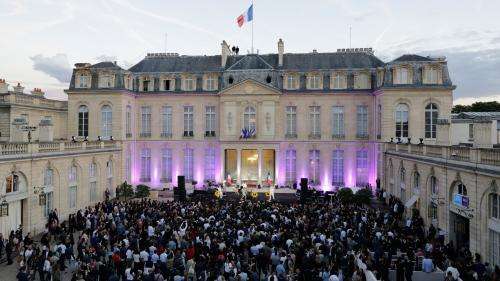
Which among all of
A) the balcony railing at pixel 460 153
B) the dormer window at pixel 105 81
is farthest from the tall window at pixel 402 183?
the dormer window at pixel 105 81

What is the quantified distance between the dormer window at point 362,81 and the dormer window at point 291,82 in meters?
6.56

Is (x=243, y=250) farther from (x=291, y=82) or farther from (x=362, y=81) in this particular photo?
(x=362, y=81)

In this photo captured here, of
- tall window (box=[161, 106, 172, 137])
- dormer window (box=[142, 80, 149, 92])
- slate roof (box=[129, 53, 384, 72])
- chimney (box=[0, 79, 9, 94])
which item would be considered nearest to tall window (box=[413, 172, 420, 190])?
slate roof (box=[129, 53, 384, 72])

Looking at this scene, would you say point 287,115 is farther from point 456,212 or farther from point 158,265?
point 158,265

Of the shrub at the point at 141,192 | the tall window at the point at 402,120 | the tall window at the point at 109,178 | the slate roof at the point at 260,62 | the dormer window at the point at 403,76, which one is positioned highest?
the slate roof at the point at 260,62

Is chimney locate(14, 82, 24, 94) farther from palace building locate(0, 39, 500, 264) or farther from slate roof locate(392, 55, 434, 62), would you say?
slate roof locate(392, 55, 434, 62)

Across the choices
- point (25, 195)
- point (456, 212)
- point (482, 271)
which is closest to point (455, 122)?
point (456, 212)

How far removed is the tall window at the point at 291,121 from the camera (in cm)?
4897

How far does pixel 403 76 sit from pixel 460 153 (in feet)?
72.8

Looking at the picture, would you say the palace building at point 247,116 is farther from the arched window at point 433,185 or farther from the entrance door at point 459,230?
the entrance door at point 459,230

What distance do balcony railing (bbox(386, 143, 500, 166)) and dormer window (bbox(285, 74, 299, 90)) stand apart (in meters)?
17.0

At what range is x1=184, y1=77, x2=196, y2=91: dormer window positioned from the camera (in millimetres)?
50625

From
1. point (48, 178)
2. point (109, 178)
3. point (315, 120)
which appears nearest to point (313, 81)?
point (315, 120)

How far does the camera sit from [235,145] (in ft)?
159
